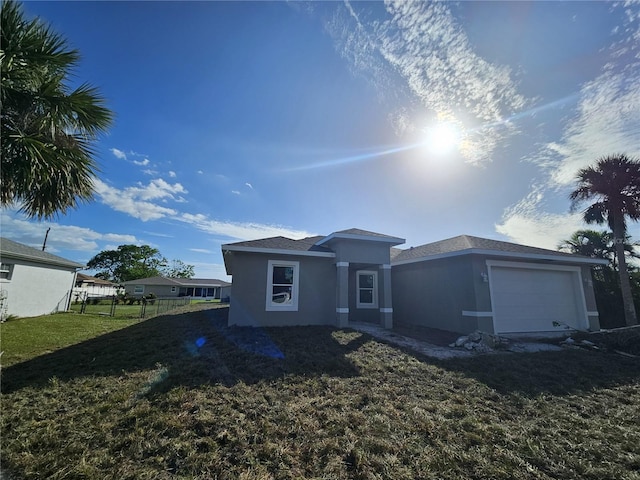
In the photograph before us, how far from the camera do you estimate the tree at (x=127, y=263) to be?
48969mm

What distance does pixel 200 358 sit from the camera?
5910 millimetres

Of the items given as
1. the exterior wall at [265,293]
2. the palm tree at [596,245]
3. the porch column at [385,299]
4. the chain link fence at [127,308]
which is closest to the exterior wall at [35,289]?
the chain link fence at [127,308]

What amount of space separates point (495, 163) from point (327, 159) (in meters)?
6.87

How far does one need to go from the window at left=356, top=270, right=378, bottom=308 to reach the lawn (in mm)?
5666

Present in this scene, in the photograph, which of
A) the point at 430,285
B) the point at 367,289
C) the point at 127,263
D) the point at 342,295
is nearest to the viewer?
the point at 342,295

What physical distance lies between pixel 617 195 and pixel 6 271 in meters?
29.4

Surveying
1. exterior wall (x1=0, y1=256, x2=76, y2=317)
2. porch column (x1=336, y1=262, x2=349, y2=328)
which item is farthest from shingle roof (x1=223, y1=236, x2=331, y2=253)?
exterior wall (x1=0, y1=256, x2=76, y2=317)

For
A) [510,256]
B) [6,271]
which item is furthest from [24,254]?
[510,256]

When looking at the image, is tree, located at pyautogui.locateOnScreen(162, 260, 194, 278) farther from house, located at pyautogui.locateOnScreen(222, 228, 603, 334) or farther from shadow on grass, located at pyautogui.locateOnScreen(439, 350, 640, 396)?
shadow on grass, located at pyautogui.locateOnScreen(439, 350, 640, 396)

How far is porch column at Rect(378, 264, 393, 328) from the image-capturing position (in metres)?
10.1

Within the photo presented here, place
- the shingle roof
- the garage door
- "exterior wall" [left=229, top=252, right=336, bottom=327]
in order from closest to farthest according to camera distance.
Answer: "exterior wall" [left=229, top=252, right=336, bottom=327], the shingle roof, the garage door

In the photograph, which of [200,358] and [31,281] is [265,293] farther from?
[31,281]

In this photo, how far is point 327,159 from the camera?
11.3m

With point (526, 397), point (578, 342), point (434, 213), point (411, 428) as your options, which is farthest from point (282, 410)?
Result: point (434, 213)
